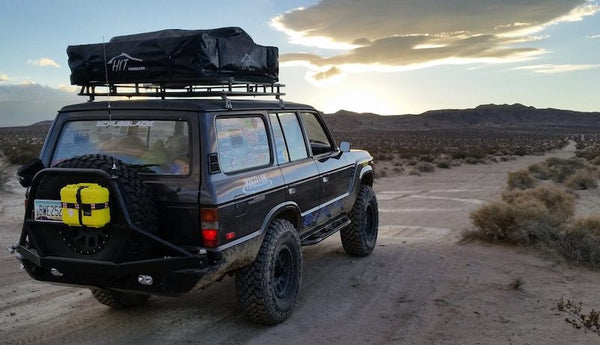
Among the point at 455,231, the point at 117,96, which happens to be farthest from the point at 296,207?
the point at 455,231

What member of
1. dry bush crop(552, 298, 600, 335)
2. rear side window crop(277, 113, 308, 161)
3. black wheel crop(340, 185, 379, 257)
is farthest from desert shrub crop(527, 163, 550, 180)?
rear side window crop(277, 113, 308, 161)

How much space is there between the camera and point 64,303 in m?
5.87

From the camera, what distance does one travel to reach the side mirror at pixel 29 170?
4.84m

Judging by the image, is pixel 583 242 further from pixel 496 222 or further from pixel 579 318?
pixel 579 318

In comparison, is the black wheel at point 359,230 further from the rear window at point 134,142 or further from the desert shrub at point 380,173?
the desert shrub at point 380,173

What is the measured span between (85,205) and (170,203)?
2.14 ft

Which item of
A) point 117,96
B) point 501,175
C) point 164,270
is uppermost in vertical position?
point 117,96

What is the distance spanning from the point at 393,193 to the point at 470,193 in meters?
2.32

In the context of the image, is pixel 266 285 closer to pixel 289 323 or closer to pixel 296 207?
pixel 289 323

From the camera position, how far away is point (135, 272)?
14.0 ft

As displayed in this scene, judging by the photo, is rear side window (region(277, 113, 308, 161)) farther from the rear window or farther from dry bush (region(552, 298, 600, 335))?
dry bush (region(552, 298, 600, 335))

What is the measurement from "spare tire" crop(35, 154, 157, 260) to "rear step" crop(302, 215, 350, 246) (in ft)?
7.10

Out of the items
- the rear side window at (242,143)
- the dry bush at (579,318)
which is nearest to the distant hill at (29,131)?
the rear side window at (242,143)

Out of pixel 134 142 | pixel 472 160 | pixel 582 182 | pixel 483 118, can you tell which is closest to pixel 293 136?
pixel 134 142
